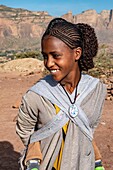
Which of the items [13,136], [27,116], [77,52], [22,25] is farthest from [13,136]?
[22,25]

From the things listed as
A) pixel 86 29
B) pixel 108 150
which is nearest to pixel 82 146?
pixel 86 29

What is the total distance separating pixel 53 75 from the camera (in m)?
1.98

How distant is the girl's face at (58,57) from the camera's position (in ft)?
6.25

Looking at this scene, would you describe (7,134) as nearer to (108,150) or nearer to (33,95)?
(108,150)

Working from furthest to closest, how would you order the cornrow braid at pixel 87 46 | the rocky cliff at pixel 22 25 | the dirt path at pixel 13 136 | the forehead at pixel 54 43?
the rocky cliff at pixel 22 25 < the dirt path at pixel 13 136 < the cornrow braid at pixel 87 46 < the forehead at pixel 54 43

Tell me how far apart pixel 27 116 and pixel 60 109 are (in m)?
0.19

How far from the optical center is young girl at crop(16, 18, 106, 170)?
1937 mm

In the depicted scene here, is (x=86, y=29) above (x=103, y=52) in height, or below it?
above

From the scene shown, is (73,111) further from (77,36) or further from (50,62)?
(77,36)

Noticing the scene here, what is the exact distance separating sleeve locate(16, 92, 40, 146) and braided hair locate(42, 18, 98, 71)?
35 cm

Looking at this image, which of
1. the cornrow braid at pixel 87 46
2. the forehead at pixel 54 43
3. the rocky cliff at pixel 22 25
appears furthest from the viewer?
the rocky cliff at pixel 22 25

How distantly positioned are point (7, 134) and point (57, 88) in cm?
423

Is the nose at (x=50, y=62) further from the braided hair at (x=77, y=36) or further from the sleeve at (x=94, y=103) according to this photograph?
the sleeve at (x=94, y=103)

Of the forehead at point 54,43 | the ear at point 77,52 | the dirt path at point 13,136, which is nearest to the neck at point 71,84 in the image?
the ear at point 77,52
